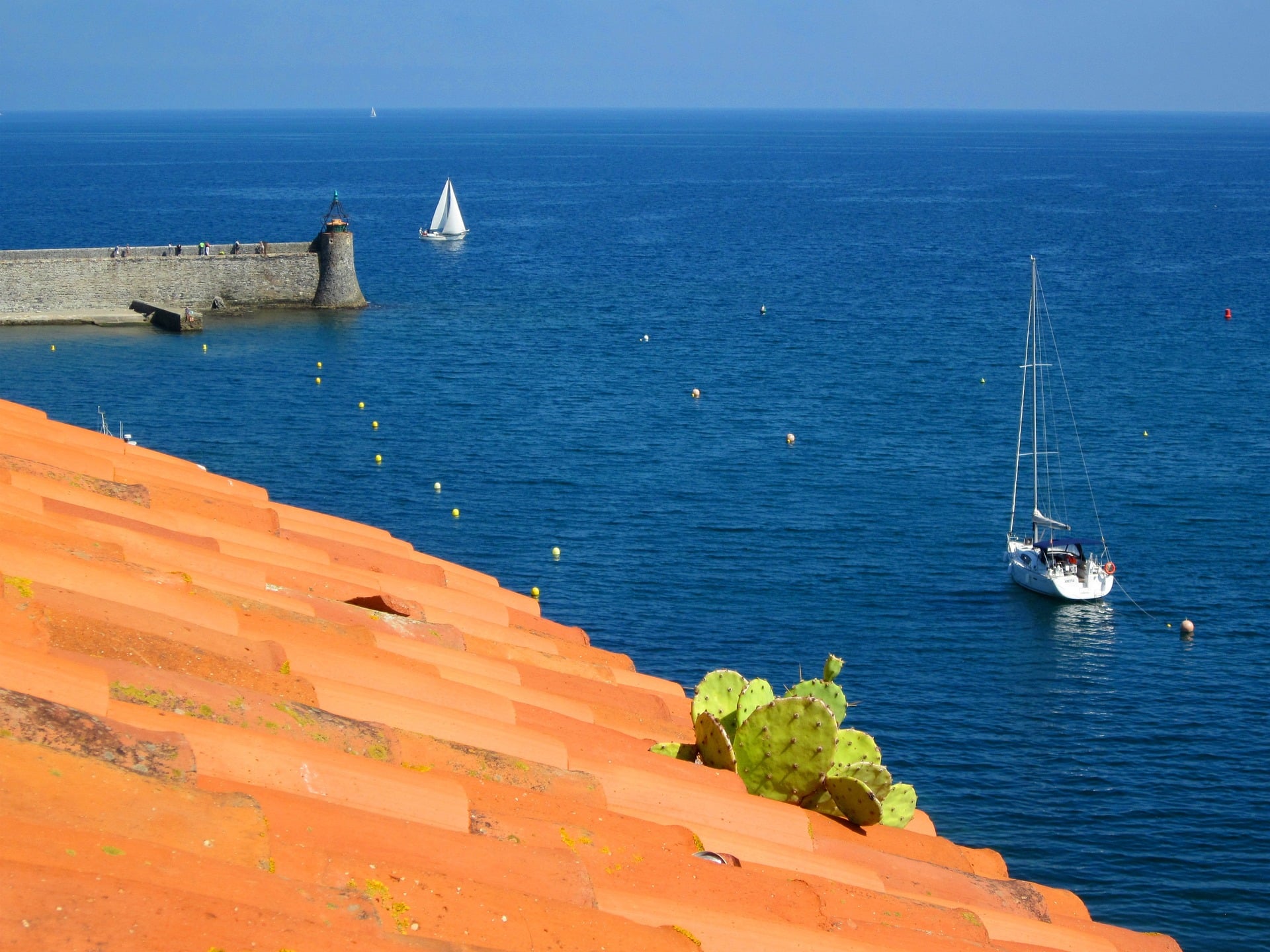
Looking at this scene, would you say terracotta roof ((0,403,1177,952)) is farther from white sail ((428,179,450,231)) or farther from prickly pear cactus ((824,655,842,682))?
white sail ((428,179,450,231))

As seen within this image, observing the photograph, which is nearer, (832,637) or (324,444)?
(832,637)

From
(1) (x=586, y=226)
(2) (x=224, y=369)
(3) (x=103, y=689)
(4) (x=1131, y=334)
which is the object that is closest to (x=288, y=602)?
(3) (x=103, y=689)

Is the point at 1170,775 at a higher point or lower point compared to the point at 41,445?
lower

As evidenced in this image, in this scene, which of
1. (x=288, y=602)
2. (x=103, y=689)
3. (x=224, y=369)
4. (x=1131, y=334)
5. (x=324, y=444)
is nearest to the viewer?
(x=103, y=689)

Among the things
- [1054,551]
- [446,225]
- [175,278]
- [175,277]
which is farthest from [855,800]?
[446,225]

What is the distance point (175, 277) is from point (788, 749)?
83.8 m

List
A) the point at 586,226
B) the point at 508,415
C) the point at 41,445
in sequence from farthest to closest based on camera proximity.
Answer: the point at 586,226 < the point at 508,415 < the point at 41,445

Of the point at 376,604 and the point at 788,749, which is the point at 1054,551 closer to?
the point at 788,749

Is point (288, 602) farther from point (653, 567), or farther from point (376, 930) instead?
point (653, 567)

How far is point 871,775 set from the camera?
7941 mm

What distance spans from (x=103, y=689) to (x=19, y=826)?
42.3 inches

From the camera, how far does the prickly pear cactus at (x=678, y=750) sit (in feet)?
25.3

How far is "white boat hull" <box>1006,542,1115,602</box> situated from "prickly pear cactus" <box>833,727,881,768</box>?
3738 centimetres

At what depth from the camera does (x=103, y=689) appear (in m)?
4.80
